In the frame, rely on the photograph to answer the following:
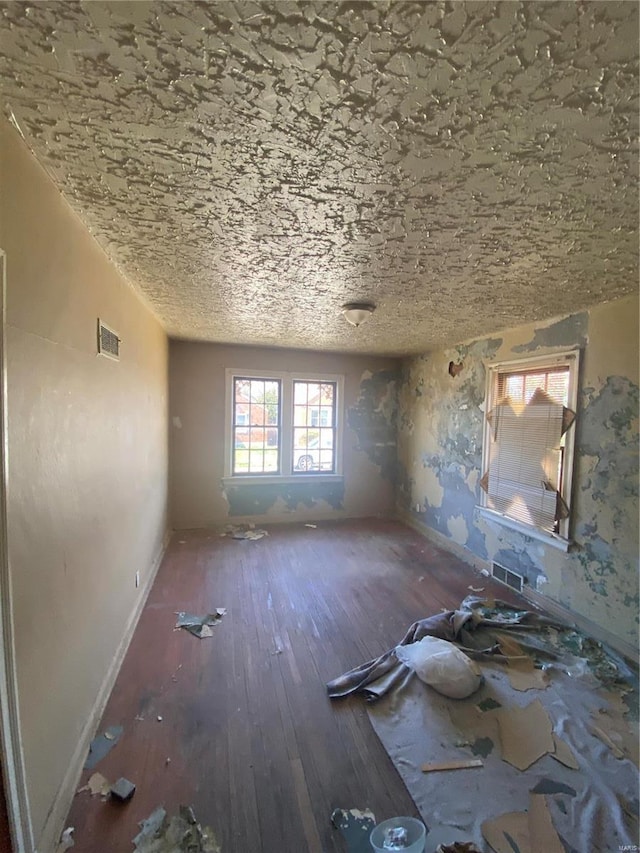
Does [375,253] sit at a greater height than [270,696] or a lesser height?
greater

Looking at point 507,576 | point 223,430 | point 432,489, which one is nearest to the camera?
point 507,576

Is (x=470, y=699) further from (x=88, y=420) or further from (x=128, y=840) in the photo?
(x=88, y=420)

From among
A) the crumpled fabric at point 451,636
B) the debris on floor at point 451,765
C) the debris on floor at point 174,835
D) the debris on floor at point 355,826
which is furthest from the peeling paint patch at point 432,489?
the debris on floor at point 174,835

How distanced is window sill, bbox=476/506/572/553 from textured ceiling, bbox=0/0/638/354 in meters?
1.91

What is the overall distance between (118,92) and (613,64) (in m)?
1.14

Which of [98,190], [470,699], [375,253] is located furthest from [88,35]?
[470,699]

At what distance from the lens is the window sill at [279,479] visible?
4.78 meters

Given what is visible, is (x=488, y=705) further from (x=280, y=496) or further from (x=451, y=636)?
(x=280, y=496)

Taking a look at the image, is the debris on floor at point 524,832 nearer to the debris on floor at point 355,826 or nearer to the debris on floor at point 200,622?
the debris on floor at point 355,826

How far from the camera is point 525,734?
1766 mm

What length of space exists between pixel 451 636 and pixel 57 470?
2.49m

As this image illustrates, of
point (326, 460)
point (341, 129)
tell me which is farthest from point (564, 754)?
point (326, 460)

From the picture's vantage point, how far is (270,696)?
199 cm

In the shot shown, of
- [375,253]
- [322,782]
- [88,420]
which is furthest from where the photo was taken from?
[375,253]
